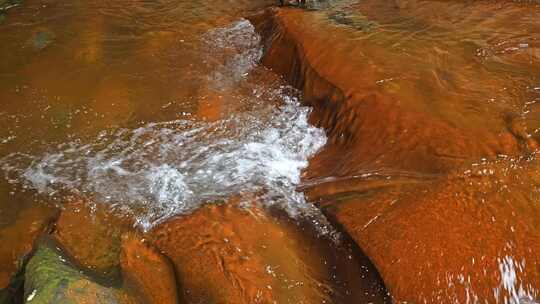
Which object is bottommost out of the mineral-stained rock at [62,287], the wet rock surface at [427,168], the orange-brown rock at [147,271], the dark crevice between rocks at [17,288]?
the dark crevice between rocks at [17,288]

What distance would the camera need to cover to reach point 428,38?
4918 mm

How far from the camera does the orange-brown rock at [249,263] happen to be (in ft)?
9.56

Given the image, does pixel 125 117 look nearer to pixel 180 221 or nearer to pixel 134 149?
pixel 134 149

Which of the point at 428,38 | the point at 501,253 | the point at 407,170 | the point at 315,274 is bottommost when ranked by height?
the point at 315,274

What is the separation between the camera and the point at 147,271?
3129 mm

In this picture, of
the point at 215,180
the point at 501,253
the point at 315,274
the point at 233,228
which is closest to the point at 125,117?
the point at 215,180

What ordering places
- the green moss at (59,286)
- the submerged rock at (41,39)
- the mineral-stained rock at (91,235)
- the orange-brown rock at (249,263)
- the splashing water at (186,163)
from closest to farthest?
the green moss at (59,286) < the orange-brown rock at (249,263) < the mineral-stained rock at (91,235) < the splashing water at (186,163) < the submerged rock at (41,39)

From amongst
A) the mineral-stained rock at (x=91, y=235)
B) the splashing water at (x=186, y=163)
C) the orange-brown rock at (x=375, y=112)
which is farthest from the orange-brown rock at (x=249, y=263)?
the orange-brown rock at (x=375, y=112)

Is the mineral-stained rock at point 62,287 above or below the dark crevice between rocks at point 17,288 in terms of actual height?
above

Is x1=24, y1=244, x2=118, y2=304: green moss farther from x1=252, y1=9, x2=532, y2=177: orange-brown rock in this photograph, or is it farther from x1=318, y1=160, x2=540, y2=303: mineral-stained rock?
x1=252, y1=9, x2=532, y2=177: orange-brown rock

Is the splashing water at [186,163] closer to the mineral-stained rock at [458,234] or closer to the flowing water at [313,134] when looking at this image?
the flowing water at [313,134]

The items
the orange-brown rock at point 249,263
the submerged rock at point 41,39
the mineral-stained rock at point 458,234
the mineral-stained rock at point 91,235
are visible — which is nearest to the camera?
the mineral-stained rock at point 458,234

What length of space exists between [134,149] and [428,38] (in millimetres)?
3102

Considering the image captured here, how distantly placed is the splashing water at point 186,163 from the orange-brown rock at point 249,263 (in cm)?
21
